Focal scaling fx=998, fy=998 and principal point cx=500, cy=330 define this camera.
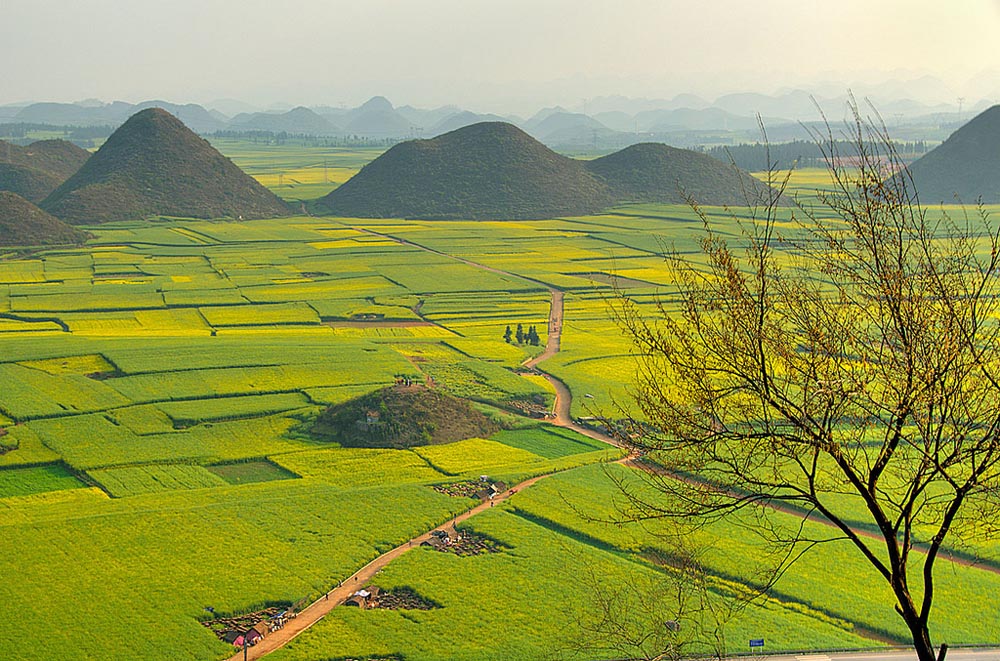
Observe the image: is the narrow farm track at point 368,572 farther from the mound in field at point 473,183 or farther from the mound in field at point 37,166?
the mound in field at point 37,166

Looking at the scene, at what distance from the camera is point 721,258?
912cm

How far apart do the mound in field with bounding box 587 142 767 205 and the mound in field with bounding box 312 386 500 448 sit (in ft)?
246

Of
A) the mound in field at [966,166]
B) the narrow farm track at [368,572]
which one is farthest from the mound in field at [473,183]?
the narrow farm track at [368,572]

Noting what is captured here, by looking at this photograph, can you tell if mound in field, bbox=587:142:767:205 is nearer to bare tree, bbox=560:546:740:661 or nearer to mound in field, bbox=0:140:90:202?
mound in field, bbox=0:140:90:202

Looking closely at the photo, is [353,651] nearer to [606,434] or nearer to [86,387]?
→ [606,434]

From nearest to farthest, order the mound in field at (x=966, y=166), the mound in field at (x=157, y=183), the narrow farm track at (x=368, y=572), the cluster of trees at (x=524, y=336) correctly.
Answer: the narrow farm track at (x=368, y=572), the cluster of trees at (x=524, y=336), the mound in field at (x=157, y=183), the mound in field at (x=966, y=166)

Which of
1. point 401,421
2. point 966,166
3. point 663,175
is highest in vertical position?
point 966,166

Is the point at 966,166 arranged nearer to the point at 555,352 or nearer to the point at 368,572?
the point at 555,352

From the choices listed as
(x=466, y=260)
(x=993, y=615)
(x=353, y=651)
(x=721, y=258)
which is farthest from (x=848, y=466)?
(x=466, y=260)

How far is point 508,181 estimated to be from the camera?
354 ft

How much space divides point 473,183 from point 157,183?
107 feet

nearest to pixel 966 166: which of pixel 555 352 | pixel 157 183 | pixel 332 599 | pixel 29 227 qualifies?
pixel 555 352

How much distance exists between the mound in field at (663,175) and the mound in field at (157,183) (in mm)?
37999

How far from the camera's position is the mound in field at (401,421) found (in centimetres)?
3544
